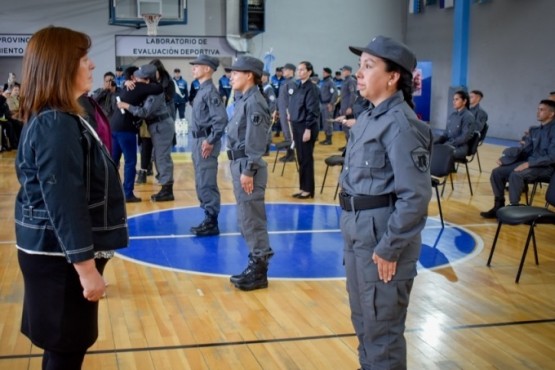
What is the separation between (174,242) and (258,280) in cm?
167

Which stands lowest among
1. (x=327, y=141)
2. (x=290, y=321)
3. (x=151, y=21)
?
(x=290, y=321)

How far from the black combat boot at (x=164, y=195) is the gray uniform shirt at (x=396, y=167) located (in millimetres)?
5999

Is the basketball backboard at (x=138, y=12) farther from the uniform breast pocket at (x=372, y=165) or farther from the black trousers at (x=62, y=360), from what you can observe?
the black trousers at (x=62, y=360)

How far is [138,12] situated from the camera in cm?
1928

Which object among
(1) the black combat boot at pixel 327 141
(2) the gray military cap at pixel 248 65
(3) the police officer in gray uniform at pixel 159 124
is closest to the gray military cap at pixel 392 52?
(2) the gray military cap at pixel 248 65

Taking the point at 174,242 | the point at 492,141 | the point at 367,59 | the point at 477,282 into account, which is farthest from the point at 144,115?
the point at 492,141

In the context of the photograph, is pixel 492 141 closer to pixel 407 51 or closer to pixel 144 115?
pixel 144 115

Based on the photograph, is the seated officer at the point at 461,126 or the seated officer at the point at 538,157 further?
the seated officer at the point at 461,126

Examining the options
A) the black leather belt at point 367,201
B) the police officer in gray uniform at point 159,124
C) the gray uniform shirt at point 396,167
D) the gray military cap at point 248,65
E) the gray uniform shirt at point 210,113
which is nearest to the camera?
the gray uniform shirt at point 396,167

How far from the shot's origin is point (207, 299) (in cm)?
488

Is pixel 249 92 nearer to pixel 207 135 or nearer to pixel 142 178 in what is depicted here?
pixel 207 135

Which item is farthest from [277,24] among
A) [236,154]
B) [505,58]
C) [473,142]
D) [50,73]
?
[50,73]

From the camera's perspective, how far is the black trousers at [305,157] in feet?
29.2

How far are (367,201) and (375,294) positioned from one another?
1.25 ft
